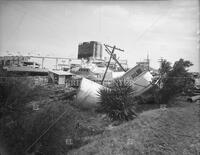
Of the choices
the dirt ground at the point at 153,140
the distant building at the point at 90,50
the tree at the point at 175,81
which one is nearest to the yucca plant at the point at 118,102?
the dirt ground at the point at 153,140

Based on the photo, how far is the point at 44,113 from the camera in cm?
418

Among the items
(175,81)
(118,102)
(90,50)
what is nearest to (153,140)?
(118,102)

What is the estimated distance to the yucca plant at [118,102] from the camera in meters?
5.80

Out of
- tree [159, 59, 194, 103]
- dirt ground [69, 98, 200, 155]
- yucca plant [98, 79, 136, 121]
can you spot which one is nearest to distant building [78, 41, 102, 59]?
tree [159, 59, 194, 103]

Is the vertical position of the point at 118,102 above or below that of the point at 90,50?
below

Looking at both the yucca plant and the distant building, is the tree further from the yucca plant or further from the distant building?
the distant building

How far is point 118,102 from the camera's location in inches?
232

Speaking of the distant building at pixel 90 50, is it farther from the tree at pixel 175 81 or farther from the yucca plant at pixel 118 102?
the yucca plant at pixel 118 102

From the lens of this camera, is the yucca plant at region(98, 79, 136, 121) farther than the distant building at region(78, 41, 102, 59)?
No

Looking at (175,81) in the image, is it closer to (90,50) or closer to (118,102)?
(118,102)

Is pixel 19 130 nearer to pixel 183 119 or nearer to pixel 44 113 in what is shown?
pixel 44 113

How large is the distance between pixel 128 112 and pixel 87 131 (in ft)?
5.84

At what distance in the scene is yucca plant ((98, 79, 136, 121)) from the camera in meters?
5.80

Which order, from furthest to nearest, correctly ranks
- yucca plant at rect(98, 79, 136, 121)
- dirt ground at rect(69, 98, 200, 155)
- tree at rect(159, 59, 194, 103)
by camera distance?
tree at rect(159, 59, 194, 103), yucca plant at rect(98, 79, 136, 121), dirt ground at rect(69, 98, 200, 155)
